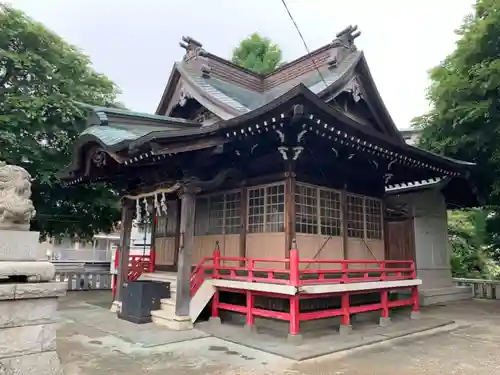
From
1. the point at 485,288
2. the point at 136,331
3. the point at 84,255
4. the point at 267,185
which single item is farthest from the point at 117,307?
the point at 84,255

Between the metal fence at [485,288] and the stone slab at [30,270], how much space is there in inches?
542

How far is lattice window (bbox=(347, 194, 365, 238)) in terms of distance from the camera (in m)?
9.16

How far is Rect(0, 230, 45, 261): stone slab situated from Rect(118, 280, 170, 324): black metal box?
156 inches

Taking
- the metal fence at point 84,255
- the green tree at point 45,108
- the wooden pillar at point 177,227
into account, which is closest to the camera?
the wooden pillar at point 177,227

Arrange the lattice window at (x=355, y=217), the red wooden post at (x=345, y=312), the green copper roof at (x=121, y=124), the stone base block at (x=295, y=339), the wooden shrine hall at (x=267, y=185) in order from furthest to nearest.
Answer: the lattice window at (x=355, y=217), the green copper roof at (x=121, y=124), the red wooden post at (x=345, y=312), the wooden shrine hall at (x=267, y=185), the stone base block at (x=295, y=339)

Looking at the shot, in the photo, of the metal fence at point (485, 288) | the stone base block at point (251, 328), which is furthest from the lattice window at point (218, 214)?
the metal fence at point (485, 288)

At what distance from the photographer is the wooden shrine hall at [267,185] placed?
6973mm

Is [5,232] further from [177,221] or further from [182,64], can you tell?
[182,64]

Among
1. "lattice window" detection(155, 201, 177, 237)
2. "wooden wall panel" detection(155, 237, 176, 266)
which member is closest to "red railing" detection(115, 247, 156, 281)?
"wooden wall panel" detection(155, 237, 176, 266)

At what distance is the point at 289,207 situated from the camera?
7.64 meters

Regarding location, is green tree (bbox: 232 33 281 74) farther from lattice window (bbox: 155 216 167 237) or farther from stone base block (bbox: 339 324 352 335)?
stone base block (bbox: 339 324 352 335)

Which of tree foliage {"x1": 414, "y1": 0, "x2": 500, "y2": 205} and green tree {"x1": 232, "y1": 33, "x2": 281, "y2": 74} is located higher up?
green tree {"x1": 232, "y1": 33, "x2": 281, "y2": 74}

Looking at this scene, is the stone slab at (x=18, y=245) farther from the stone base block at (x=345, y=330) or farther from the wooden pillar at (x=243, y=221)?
the stone base block at (x=345, y=330)

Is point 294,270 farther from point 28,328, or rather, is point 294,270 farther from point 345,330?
point 28,328
